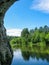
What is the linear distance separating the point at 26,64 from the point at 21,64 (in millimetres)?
588

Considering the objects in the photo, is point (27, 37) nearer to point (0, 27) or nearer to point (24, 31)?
point (24, 31)

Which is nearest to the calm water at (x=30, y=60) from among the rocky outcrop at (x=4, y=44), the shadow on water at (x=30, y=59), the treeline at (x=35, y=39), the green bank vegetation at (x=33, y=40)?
the shadow on water at (x=30, y=59)

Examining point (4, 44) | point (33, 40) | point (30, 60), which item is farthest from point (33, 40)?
point (4, 44)

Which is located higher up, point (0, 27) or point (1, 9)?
point (1, 9)

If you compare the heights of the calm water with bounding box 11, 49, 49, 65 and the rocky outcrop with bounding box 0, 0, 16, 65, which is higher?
the rocky outcrop with bounding box 0, 0, 16, 65

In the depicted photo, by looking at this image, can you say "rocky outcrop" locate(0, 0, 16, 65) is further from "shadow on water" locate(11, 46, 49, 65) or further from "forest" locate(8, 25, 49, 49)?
"forest" locate(8, 25, 49, 49)

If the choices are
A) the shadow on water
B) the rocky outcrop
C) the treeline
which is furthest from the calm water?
the treeline

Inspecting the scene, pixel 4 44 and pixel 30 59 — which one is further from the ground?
pixel 4 44

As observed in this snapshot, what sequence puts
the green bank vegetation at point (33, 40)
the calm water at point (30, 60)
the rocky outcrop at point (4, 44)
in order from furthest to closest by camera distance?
the green bank vegetation at point (33, 40) → the calm water at point (30, 60) → the rocky outcrop at point (4, 44)

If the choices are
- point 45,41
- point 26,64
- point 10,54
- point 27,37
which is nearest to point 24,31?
point 27,37

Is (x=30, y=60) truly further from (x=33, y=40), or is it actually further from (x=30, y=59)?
(x=33, y=40)

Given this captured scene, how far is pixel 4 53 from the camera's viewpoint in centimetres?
282

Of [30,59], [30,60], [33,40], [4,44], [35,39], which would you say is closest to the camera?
[4,44]

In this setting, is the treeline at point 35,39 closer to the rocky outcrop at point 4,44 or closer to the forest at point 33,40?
the forest at point 33,40
